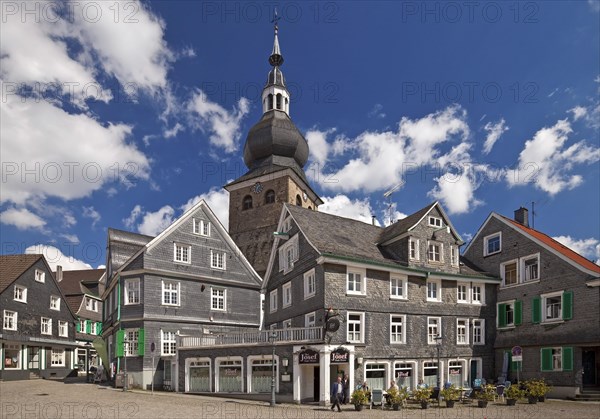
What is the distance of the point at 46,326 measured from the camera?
4925 centimetres

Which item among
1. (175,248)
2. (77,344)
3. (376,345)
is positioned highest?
(175,248)

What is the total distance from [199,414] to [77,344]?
127 ft

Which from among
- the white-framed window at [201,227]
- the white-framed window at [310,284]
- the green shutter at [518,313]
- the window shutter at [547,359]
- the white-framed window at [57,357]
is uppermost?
the white-framed window at [201,227]

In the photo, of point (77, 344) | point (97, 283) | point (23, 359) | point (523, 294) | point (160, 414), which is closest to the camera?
point (160, 414)

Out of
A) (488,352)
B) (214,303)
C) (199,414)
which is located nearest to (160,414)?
(199,414)

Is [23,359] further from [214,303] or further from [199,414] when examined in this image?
[199,414]

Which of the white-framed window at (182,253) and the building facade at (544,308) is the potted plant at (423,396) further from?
the white-framed window at (182,253)

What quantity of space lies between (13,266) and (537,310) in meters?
40.2

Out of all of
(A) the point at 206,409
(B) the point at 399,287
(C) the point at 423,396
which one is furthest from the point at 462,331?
(A) the point at 206,409

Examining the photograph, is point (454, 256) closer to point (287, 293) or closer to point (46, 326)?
point (287, 293)

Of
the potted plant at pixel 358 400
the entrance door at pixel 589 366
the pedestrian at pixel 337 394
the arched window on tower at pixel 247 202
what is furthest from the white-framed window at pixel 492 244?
the arched window on tower at pixel 247 202

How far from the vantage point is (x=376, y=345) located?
29.1 metres

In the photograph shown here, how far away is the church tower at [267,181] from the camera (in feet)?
185

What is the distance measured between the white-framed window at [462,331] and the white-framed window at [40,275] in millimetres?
35335
